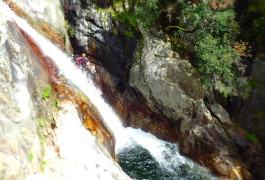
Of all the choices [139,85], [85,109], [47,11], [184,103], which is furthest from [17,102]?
[47,11]

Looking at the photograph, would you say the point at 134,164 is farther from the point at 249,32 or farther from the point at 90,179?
the point at 249,32

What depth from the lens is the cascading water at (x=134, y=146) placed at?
9625mm

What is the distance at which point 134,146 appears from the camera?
437 inches

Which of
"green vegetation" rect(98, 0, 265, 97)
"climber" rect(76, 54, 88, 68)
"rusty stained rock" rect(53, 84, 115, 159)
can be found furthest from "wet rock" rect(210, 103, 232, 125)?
"climber" rect(76, 54, 88, 68)

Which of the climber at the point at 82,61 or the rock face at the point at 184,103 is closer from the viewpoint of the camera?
the rock face at the point at 184,103

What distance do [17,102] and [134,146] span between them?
695 cm

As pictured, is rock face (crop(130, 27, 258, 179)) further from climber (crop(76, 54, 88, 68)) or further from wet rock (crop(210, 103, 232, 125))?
climber (crop(76, 54, 88, 68))

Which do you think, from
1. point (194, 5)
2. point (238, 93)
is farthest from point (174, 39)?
point (238, 93)

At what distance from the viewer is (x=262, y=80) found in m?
8.80

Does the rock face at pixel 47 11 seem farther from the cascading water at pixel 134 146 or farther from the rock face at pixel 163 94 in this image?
the cascading water at pixel 134 146

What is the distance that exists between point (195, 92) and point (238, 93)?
2.06 meters

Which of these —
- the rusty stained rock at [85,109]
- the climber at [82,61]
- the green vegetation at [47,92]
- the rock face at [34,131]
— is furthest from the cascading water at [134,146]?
the rock face at [34,131]

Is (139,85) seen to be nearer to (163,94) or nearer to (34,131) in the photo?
(163,94)

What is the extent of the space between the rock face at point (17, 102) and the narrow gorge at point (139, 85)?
42 mm
